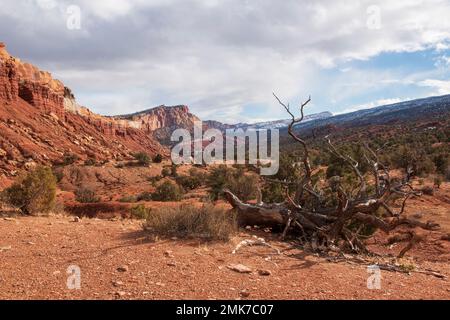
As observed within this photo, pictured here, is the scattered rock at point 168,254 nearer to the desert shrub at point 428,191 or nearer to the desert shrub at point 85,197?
the desert shrub at point 85,197

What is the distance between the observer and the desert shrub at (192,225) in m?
7.18

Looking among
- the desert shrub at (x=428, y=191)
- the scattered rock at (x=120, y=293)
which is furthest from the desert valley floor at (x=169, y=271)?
the desert shrub at (x=428, y=191)

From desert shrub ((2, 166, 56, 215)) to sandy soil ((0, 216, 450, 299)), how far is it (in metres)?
2.87

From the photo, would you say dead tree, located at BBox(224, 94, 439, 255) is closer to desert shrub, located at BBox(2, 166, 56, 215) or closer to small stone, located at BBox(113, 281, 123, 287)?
small stone, located at BBox(113, 281, 123, 287)

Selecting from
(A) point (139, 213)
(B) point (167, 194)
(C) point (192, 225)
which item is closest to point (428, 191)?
(B) point (167, 194)

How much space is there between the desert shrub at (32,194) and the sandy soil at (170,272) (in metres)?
2.87

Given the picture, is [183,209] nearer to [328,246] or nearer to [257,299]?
[328,246]

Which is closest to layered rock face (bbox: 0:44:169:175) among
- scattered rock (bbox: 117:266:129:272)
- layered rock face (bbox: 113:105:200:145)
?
scattered rock (bbox: 117:266:129:272)

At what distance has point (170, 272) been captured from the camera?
527 centimetres

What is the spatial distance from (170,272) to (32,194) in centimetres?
654
